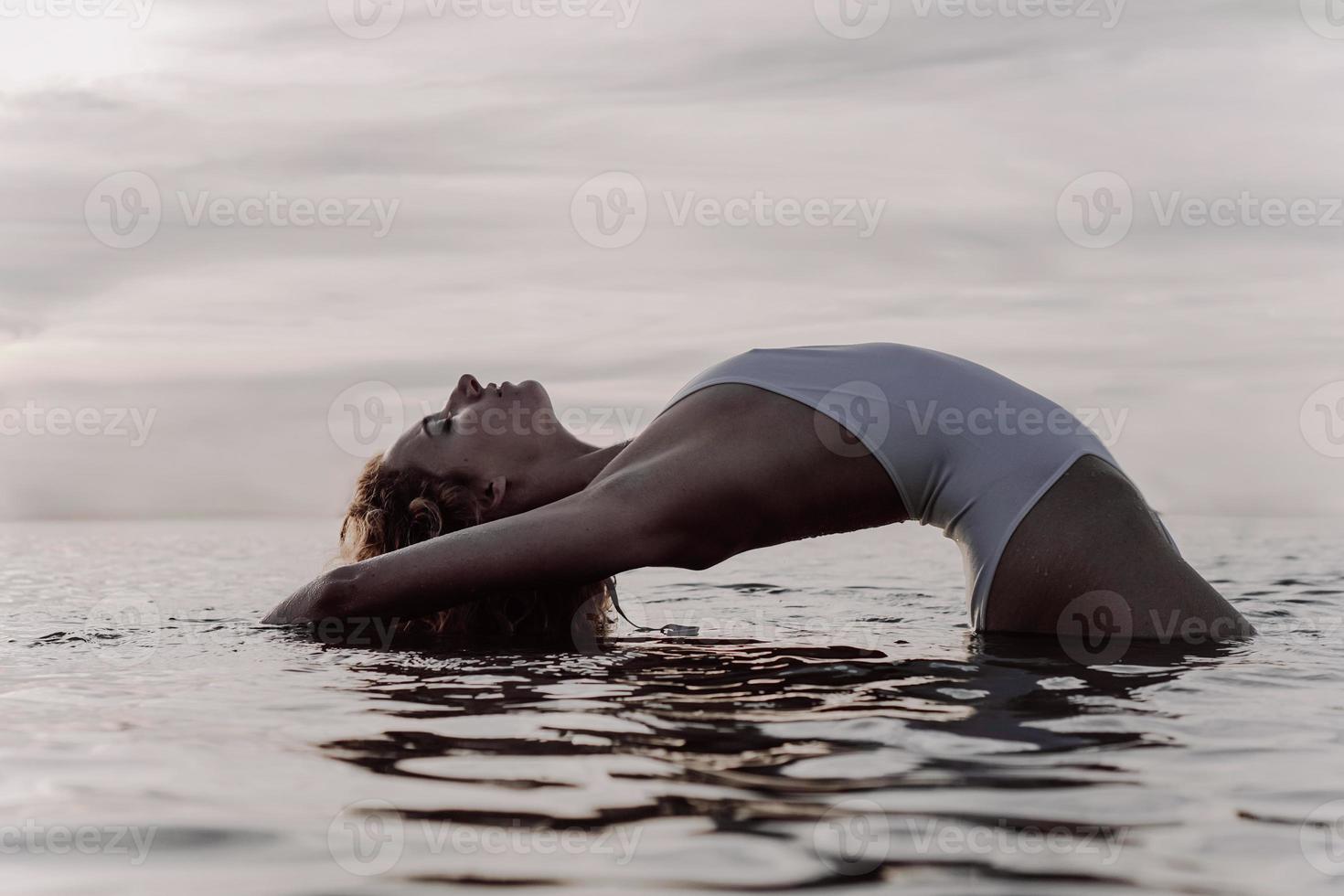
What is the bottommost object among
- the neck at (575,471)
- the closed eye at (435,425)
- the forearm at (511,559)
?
the forearm at (511,559)

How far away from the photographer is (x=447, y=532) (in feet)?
15.2

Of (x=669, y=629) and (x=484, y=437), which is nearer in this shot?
(x=484, y=437)

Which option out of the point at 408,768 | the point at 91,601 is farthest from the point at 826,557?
the point at 408,768

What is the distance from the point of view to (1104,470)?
376 centimetres

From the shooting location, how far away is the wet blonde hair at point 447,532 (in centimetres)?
467

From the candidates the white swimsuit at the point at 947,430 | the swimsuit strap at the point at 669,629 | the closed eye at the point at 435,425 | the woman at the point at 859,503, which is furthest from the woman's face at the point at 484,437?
the white swimsuit at the point at 947,430

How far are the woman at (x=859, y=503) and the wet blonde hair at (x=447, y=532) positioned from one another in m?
0.64

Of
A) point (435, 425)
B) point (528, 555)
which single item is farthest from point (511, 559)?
point (435, 425)

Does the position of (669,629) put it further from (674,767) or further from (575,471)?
(674,767)

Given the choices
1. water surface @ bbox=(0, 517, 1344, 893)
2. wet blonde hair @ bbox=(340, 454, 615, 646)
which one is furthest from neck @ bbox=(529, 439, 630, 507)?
water surface @ bbox=(0, 517, 1344, 893)

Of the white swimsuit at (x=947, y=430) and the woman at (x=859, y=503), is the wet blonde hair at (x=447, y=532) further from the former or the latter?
the white swimsuit at (x=947, y=430)

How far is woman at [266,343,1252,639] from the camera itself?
3625mm

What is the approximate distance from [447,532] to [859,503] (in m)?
1.68

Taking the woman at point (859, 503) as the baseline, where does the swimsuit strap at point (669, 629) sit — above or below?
below
